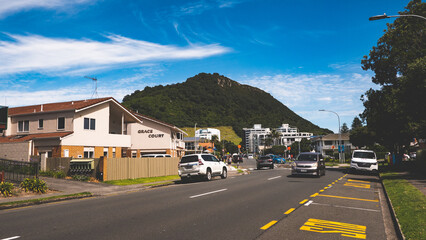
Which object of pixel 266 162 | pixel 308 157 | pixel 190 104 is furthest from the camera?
pixel 190 104

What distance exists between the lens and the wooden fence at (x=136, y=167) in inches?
848

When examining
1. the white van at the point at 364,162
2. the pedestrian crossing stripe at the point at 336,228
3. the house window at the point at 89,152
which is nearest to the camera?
the pedestrian crossing stripe at the point at 336,228


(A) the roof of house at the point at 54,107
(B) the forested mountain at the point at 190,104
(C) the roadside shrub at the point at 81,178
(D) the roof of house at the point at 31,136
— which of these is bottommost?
(C) the roadside shrub at the point at 81,178

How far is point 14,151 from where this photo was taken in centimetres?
2697

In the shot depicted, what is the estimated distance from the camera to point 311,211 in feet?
31.5

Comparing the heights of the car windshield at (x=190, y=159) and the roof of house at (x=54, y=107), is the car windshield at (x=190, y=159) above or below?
below

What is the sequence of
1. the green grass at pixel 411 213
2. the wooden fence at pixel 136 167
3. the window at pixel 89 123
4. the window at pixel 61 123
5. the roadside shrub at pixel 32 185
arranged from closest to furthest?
the green grass at pixel 411 213 → the roadside shrub at pixel 32 185 → the wooden fence at pixel 136 167 → the window at pixel 61 123 → the window at pixel 89 123

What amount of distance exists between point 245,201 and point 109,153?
2521 centimetres

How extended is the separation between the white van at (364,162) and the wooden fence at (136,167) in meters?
15.2

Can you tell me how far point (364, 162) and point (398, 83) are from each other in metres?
8.82

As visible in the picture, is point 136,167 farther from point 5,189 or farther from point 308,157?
point 308,157

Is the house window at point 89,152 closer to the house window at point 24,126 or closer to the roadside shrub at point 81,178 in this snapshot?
the house window at point 24,126

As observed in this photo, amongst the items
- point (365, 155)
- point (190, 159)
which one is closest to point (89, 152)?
point (190, 159)

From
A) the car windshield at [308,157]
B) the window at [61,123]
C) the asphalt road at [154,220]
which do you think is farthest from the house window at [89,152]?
the asphalt road at [154,220]
